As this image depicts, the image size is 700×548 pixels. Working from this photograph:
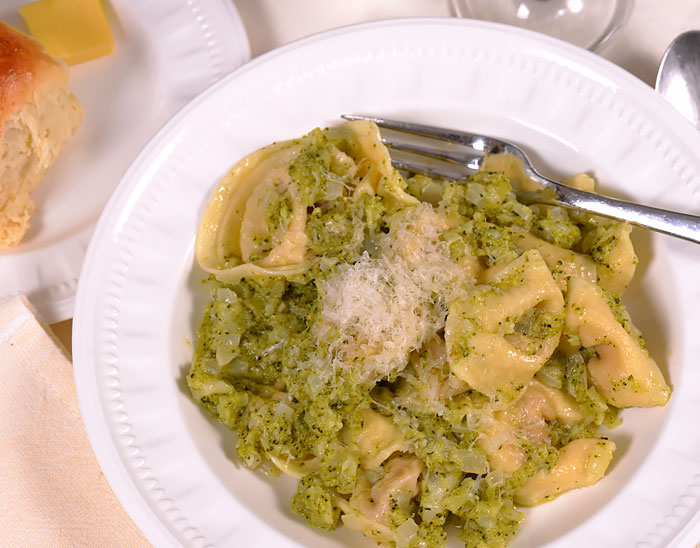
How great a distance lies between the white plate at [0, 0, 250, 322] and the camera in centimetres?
391

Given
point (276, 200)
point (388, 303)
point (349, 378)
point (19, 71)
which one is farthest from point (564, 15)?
point (19, 71)

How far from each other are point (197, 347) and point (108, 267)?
0.57 meters

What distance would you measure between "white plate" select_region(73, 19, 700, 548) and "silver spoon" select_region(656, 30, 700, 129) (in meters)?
0.83

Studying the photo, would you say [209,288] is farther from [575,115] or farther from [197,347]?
[575,115]

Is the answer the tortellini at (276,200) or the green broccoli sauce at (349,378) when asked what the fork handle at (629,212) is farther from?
the tortellini at (276,200)

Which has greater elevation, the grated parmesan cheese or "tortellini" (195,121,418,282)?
"tortellini" (195,121,418,282)

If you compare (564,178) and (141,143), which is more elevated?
(141,143)

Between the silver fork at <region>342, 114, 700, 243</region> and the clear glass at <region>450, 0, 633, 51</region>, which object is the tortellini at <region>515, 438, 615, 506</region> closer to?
the silver fork at <region>342, 114, 700, 243</region>

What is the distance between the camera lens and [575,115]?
336 centimetres

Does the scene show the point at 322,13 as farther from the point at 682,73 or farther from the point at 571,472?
the point at 571,472

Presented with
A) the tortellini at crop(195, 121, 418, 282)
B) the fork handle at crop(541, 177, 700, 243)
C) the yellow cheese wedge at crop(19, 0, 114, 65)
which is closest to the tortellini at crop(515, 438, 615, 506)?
the fork handle at crop(541, 177, 700, 243)

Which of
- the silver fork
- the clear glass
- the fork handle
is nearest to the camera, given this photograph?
the fork handle

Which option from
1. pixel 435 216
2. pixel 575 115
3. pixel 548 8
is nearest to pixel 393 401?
pixel 435 216

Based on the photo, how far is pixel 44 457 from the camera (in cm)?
354
